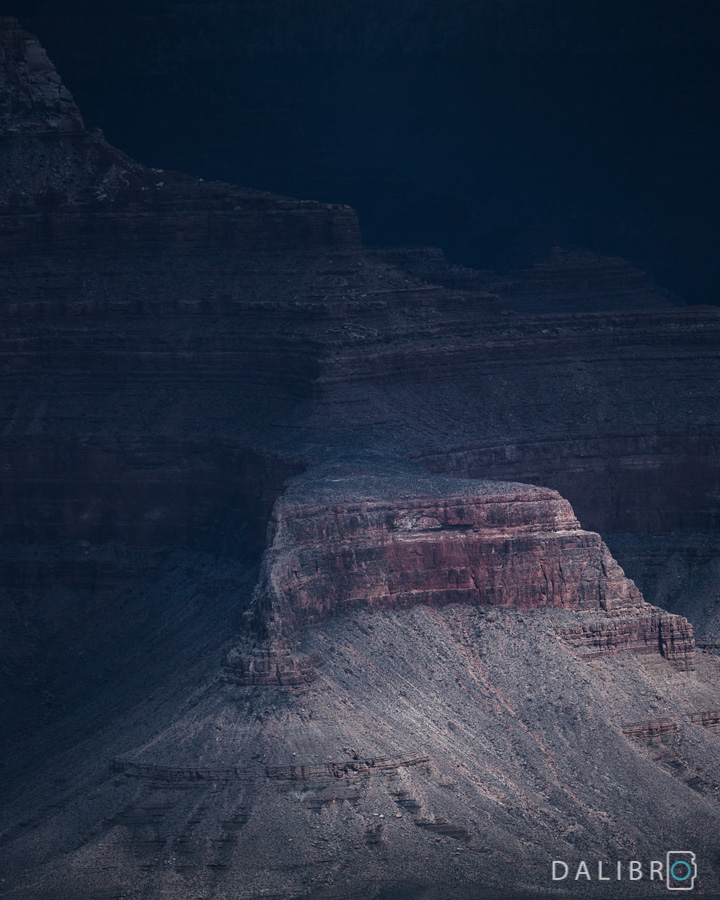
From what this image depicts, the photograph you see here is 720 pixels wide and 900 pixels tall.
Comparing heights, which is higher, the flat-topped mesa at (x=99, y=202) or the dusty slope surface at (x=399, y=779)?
the flat-topped mesa at (x=99, y=202)

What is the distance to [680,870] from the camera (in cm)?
7962

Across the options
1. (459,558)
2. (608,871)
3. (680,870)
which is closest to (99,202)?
(459,558)

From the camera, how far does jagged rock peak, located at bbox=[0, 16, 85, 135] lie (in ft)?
364

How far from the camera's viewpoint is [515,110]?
463 feet

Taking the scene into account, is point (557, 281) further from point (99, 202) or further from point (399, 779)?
point (399, 779)

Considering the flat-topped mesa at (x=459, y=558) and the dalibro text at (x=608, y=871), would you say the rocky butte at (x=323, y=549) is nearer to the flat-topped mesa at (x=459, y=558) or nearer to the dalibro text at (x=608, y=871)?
the flat-topped mesa at (x=459, y=558)

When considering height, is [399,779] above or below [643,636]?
below

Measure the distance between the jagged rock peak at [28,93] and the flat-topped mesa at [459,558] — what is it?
25825 millimetres

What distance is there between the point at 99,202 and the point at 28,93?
495cm

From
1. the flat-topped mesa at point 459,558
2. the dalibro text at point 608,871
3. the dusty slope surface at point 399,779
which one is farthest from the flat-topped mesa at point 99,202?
the dalibro text at point 608,871

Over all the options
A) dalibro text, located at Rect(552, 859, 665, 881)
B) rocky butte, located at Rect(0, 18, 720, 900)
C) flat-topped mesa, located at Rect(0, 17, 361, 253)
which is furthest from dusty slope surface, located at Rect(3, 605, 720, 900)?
flat-topped mesa, located at Rect(0, 17, 361, 253)

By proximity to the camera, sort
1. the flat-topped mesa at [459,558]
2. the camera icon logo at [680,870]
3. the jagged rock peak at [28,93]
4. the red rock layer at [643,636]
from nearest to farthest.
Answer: the camera icon logo at [680,870] → the flat-topped mesa at [459,558] → the red rock layer at [643,636] → the jagged rock peak at [28,93]

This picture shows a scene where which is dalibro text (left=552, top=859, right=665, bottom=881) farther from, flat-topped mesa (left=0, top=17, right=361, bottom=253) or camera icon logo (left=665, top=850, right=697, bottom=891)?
flat-topped mesa (left=0, top=17, right=361, bottom=253)

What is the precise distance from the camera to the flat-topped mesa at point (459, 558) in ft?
284
